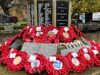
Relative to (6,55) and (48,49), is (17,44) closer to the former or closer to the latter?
(6,55)

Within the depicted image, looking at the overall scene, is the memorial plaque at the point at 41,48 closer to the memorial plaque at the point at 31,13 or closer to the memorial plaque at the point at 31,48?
the memorial plaque at the point at 31,48

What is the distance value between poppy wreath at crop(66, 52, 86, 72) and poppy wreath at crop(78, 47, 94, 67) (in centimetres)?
14

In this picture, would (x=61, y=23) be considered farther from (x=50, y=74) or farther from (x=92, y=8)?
(x=92, y=8)

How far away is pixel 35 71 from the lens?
7473mm

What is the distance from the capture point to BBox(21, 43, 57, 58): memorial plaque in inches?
336

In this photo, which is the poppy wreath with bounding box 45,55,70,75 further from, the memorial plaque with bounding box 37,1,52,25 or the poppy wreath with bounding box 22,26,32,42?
the memorial plaque with bounding box 37,1,52,25

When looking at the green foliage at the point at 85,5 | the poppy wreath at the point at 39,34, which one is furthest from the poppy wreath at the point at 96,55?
the green foliage at the point at 85,5

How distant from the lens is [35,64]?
7605 mm

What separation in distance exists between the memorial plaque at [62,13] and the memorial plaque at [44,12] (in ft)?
0.82

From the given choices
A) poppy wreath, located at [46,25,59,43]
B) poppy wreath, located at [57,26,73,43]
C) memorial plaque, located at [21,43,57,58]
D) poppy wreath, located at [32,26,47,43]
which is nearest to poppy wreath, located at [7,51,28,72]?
memorial plaque, located at [21,43,57,58]

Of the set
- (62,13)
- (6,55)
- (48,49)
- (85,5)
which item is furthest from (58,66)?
(85,5)

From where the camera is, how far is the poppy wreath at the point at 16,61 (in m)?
7.94

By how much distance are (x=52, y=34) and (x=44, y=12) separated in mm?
885

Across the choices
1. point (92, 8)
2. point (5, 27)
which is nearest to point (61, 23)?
point (92, 8)
